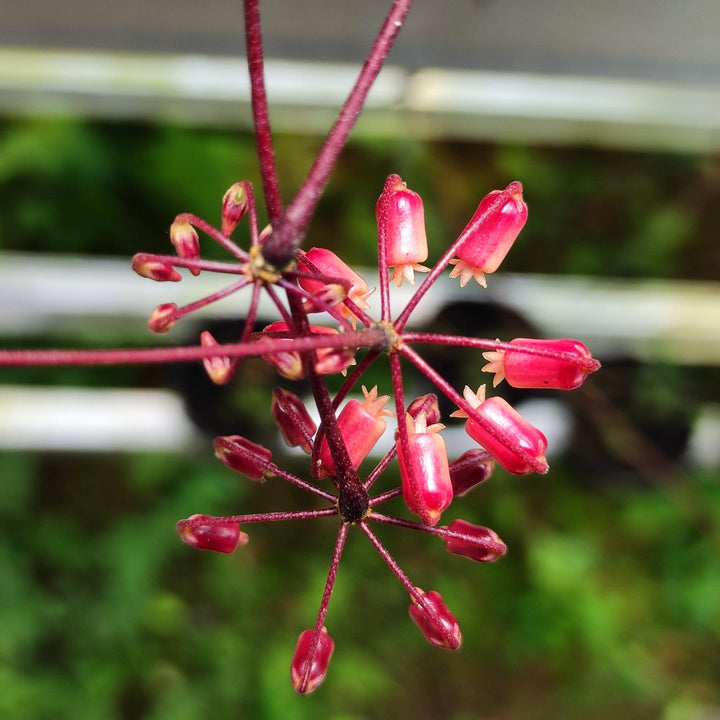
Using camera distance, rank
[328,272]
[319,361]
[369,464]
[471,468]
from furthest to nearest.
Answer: [369,464] < [471,468] < [328,272] < [319,361]

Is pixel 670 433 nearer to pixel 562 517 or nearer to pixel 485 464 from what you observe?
pixel 562 517

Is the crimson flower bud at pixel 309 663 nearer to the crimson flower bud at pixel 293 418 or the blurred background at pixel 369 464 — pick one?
the crimson flower bud at pixel 293 418

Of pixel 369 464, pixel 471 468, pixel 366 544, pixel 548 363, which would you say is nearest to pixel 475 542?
pixel 471 468

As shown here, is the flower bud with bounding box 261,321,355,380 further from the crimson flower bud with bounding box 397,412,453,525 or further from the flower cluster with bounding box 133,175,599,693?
the crimson flower bud with bounding box 397,412,453,525

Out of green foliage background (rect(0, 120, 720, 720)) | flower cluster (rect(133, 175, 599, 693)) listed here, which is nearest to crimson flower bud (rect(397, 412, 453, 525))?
flower cluster (rect(133, 175, 599, 693))

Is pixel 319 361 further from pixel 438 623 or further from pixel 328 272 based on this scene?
pixel 438 623

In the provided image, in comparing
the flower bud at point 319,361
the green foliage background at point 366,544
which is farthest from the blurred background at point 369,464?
the flower bud at point 319,361

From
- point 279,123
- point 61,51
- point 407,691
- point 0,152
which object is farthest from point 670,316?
point 0,152
